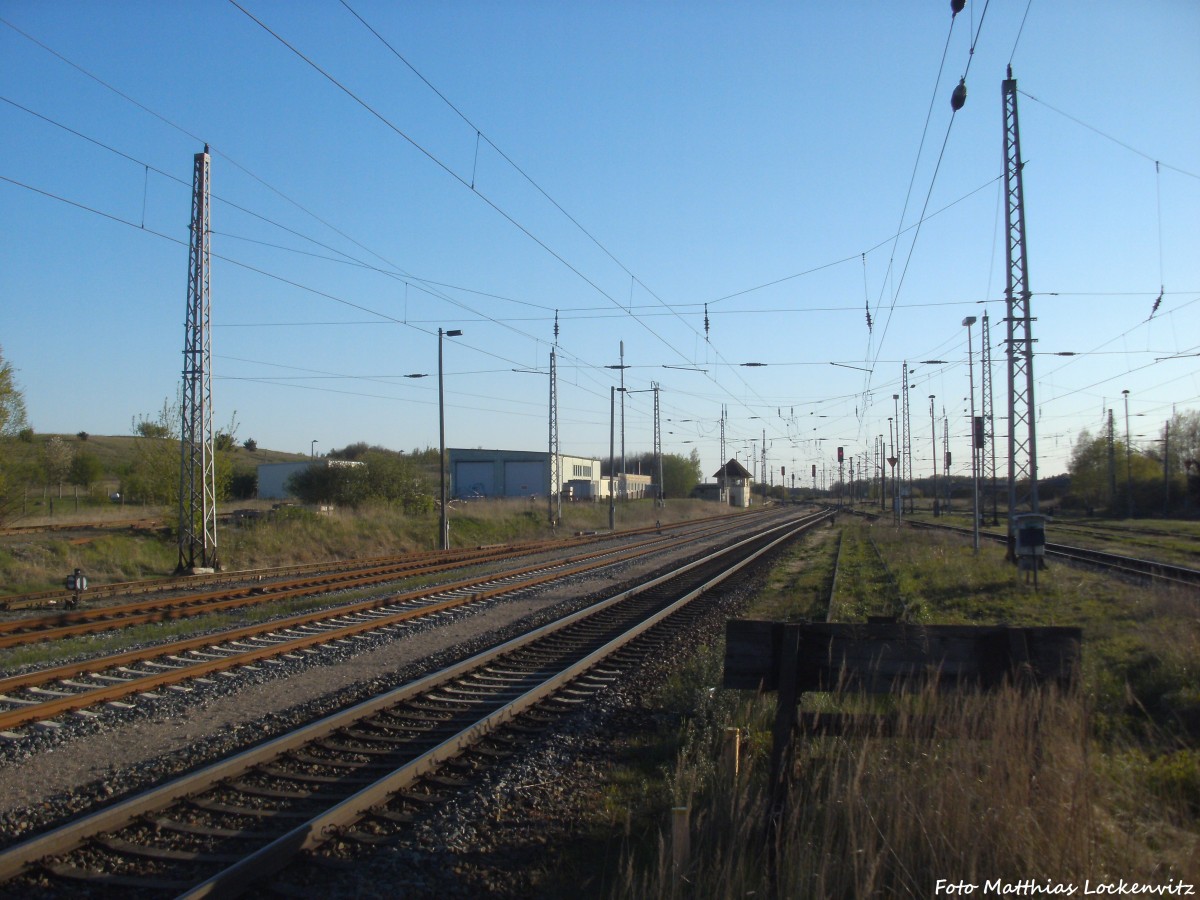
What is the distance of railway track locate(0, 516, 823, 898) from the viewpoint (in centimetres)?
514

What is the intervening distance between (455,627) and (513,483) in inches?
3154

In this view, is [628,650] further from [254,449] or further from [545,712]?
[254,449]

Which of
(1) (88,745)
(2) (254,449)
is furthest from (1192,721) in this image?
(2) (254,449)

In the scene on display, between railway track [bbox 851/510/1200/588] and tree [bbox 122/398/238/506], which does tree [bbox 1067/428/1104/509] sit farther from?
tree [bbox 122/398/238/506]

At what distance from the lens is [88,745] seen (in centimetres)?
793

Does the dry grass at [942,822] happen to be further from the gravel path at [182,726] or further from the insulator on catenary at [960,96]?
the insulator on catenary at [960,96]

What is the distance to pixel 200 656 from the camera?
39.6 feet

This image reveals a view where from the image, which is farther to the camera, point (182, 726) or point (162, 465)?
point (162, 465)

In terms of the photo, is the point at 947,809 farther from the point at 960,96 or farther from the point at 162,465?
the point at 162,465

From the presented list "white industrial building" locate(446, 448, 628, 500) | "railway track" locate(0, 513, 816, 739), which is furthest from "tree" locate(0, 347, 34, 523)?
"white industrial building" locate(446, 448, 628, 500)

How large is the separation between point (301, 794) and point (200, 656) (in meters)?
6.42

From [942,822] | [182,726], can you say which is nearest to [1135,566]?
[942,822]

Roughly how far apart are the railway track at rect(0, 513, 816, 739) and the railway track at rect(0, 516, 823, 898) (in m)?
2.95

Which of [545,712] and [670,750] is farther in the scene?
[545,712]
